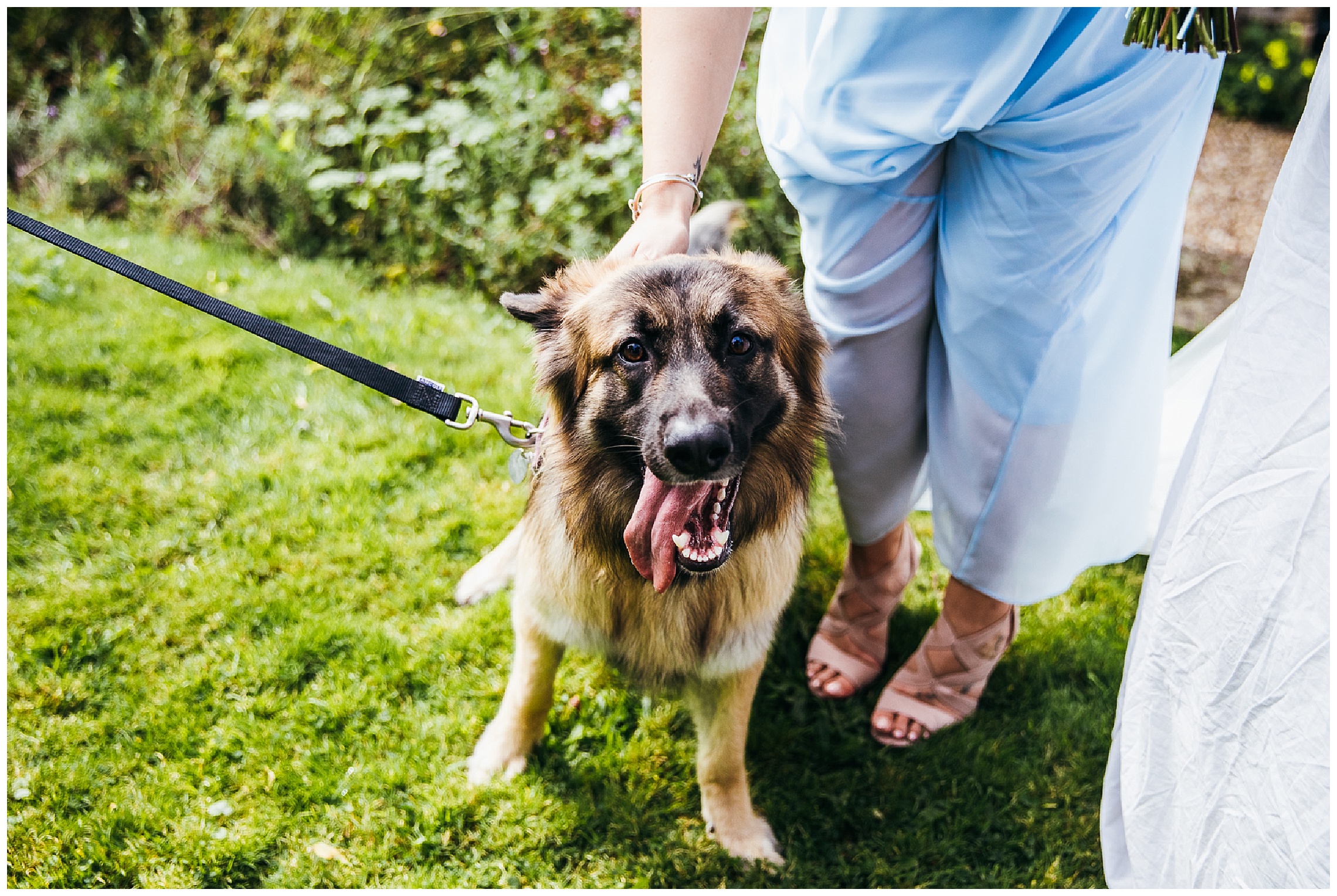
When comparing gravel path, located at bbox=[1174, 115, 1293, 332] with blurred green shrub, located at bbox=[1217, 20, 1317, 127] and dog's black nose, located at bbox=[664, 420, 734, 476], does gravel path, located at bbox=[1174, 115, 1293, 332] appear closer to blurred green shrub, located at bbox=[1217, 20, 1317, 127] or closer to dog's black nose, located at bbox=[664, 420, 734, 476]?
blurred green shrub, located at bbox=[1217, 20, 1317, 127]

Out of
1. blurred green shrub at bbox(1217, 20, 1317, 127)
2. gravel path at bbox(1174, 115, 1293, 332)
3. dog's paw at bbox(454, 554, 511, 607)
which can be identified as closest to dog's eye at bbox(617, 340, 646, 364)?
dog's paw at bbox(454, 554, 511, 607)

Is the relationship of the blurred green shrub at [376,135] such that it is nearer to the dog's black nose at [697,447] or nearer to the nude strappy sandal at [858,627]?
the nude strappy sandal at [858,627]

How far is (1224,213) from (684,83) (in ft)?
13.9

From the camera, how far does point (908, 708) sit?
2.65 metres

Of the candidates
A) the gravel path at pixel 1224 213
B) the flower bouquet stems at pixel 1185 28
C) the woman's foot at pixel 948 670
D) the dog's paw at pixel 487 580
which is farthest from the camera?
the gravel path at pixel 1224 213

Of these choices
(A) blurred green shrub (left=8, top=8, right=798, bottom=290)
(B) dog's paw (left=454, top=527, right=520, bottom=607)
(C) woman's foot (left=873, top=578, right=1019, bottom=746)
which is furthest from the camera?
(A) blurred green shrub (left=8, top=8, right=798, bottom=290)

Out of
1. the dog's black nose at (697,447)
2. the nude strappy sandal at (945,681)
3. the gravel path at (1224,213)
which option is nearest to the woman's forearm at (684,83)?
the dog's black nose at (697,447)

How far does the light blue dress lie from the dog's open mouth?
64 centimetres

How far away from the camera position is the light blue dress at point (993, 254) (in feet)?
5.71

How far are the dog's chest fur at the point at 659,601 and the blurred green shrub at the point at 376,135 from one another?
8.20 feet

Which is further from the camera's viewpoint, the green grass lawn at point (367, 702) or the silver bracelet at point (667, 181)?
the green grass lawn at point (367, 702)

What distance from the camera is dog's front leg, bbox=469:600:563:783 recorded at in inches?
91.1

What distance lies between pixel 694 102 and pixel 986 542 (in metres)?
1.43

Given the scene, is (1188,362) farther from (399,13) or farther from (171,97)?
(171,97)
